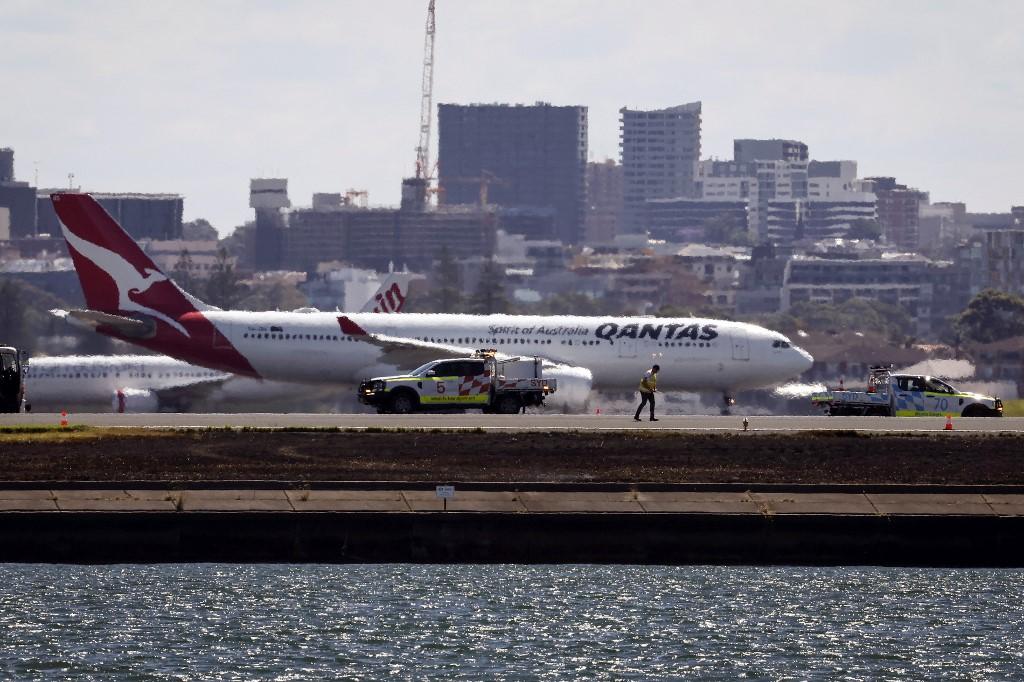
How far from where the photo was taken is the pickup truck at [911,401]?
213 ft

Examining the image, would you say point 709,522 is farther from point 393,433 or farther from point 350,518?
point 393,433

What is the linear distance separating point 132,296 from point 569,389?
17.3 m

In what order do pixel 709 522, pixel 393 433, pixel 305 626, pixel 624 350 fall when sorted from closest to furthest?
pixel 305 626, pixel 709 522, pixel 393 433, pixel 624 350

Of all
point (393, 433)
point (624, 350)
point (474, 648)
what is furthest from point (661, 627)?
point (624, 350)

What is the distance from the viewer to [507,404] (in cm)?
6338

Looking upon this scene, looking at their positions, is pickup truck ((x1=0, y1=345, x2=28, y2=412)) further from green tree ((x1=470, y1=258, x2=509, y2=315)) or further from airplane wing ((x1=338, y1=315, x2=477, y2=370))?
green tree ((x1=470, y1=258, x2=509, y2=315))

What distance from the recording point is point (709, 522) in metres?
39.5

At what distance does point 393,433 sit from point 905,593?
758 inches

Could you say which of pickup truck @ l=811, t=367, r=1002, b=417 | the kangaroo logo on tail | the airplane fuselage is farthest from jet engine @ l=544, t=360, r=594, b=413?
the kangaroo logo on tail

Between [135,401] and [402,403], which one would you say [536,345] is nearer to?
[402,403]

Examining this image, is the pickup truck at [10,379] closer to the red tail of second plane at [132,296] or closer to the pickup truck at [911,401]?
the red tail of second plane at [132,296]

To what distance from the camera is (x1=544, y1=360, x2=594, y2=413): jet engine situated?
6900cm

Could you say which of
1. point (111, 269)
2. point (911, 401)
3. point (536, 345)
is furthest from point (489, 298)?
point (911, 401)

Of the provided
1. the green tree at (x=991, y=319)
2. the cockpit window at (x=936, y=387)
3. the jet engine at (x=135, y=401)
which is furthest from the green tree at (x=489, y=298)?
the cockpit window at (x=936, y=387)
